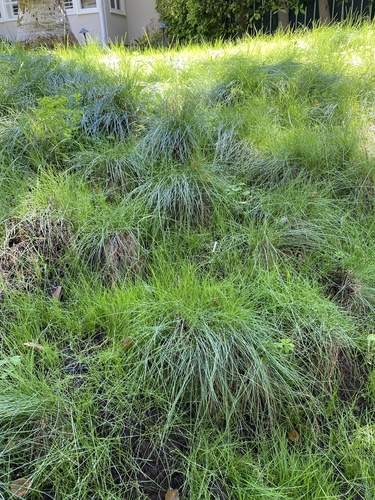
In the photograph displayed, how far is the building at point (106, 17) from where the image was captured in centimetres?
1107

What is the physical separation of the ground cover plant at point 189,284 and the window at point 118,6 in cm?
1002

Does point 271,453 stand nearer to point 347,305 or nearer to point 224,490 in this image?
point 224,490

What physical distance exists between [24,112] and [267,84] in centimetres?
197

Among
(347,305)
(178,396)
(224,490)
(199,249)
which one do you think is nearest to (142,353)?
(178,396)

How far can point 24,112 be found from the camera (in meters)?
2.93

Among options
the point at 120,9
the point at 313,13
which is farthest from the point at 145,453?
the point at 120,9

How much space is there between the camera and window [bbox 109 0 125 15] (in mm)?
11642

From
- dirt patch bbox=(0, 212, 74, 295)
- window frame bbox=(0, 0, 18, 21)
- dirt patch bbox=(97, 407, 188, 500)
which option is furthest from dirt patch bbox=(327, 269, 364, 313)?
window frame bbox=(0, 0, 18, 21)

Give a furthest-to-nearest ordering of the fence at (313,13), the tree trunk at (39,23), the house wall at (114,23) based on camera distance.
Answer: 1. the house wall at (114,23)
2. the fence at (313,13)
3. the tree trunk at (39,23)

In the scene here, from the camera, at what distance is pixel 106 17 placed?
11.1 m

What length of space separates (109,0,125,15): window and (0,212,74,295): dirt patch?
11822 mm

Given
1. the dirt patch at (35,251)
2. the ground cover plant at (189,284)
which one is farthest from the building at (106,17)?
the dirt patch at (35,251)

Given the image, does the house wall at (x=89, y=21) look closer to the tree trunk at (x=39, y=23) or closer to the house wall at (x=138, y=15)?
the house wall at (x=138, y=15)

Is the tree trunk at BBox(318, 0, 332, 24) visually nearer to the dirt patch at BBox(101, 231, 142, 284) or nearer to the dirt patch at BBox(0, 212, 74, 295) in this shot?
the dirt patch at BBox(101, 231, 142, 284)
